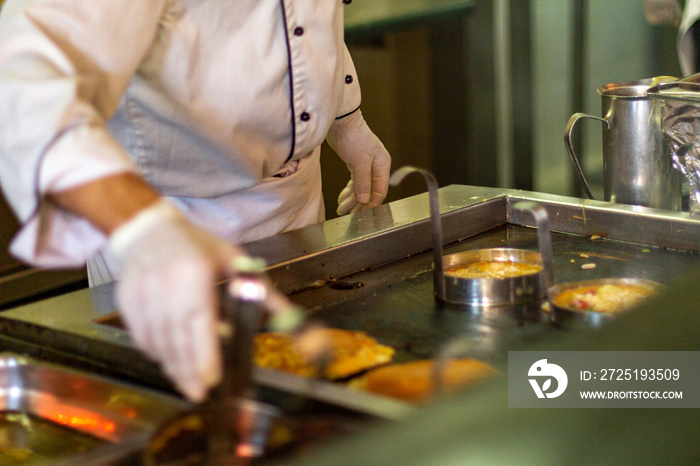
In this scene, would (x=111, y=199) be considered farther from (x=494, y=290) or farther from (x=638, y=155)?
(x=638, y=155)

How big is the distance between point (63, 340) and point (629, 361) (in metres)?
0.80

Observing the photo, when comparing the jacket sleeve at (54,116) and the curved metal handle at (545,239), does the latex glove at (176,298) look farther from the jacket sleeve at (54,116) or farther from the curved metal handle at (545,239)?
the curved metal handle at (545,239)

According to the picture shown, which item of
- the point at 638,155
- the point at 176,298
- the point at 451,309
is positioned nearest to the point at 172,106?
the point at 451,309

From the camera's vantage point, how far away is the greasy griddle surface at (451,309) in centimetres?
122

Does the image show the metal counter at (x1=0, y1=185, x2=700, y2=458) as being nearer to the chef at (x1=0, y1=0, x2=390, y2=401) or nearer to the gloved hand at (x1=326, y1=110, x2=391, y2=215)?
the chef at (x1=0, y1=0, x2=390, y2=401)

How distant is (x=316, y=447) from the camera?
80cm

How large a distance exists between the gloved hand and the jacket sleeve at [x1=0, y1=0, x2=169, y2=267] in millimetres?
980

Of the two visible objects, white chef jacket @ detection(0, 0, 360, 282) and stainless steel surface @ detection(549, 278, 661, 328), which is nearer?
white chef jacket @ detection(0, 0, 360, 282)

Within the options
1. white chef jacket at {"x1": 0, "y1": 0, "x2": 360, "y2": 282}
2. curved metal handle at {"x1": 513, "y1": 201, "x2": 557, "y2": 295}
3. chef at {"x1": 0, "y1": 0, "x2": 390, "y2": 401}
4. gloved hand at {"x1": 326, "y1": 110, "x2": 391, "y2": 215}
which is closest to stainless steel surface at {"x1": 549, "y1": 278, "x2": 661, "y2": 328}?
curved metal handle at {"x1": 513, "y1": 201, "x2": 557, "y2": 295}

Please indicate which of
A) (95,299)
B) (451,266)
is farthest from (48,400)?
(451,266)

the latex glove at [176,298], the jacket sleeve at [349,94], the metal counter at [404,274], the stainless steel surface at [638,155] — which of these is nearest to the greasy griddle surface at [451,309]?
the metal counter at [404,274]

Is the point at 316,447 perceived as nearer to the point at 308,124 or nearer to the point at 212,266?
the point at 212,266

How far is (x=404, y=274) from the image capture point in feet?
5.04

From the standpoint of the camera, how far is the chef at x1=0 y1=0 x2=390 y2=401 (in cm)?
80
